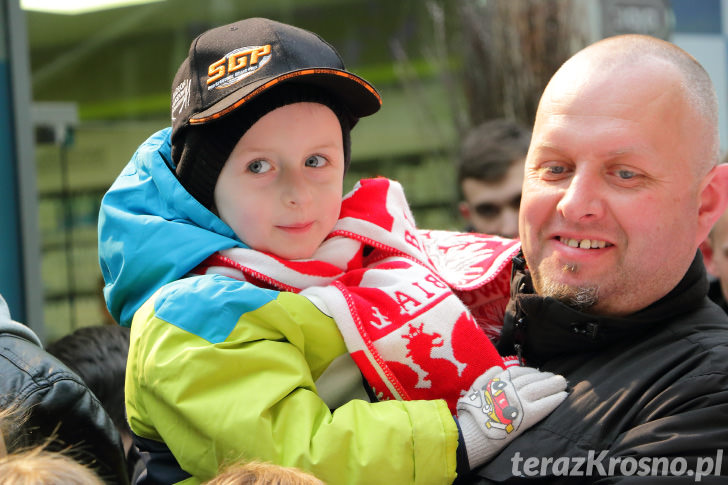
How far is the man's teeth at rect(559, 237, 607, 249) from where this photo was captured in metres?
2.30

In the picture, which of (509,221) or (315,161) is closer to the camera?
(315,161)

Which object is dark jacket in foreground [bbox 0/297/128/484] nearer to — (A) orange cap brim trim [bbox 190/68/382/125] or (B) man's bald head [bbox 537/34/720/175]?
(A) orange cap brim trim [bbox 190/68/382/125]

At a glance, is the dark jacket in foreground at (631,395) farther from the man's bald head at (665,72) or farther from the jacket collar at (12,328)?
the jacket collar at (12,328)

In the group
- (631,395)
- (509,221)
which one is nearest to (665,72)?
(631,395)

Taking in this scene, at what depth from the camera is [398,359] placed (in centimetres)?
230

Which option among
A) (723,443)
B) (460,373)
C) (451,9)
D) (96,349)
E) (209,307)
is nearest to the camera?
(723,443)

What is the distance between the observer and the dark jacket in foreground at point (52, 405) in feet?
7.16

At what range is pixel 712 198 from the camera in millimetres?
2346

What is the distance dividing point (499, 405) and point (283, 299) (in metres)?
0.59

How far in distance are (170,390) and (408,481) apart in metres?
0.59

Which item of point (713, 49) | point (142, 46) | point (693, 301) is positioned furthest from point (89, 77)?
point (713, 49)

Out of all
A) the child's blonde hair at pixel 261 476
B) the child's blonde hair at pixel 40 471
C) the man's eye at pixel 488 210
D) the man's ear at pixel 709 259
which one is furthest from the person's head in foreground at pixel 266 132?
the man's eye at pixel 488 210

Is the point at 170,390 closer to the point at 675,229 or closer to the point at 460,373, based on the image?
the point at 460,373

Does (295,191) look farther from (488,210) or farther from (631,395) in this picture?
(488,210)
